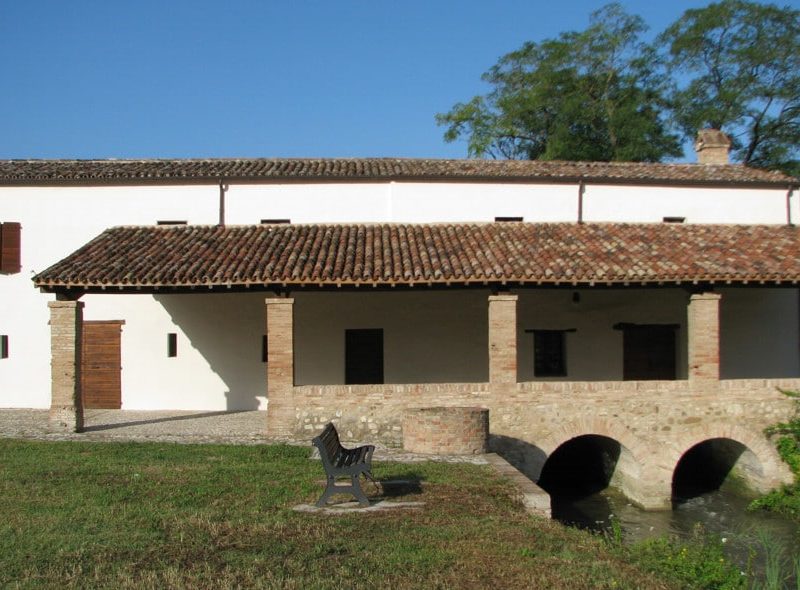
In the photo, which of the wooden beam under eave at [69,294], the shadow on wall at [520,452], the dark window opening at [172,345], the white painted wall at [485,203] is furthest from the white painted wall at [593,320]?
the wooden beam under eave at [69,294]

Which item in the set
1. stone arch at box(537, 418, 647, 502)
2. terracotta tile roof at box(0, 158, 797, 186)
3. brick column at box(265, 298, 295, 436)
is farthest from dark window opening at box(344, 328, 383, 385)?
stone arch at box(537, 418, 647, 502)

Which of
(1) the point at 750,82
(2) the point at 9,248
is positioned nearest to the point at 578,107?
(1) the point at 750,82

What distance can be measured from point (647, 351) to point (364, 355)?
6510mm

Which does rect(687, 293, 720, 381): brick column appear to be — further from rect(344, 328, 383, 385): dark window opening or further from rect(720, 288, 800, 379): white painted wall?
rect(344, 328, 383, 385): dark window opening

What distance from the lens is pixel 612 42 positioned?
1166 inches

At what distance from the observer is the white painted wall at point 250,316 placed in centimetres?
1641

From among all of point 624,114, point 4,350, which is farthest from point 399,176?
point 624,114

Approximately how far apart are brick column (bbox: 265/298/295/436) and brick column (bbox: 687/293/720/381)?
709cm

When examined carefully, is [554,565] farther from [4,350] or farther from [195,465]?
[4,350]

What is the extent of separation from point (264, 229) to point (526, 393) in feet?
22.3

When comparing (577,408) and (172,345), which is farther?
(172,345)

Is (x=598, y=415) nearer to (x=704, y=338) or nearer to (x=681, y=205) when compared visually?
(x=704, y=338)

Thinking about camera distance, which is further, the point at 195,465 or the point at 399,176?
the point at 399,176

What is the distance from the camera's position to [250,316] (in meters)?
16.7
